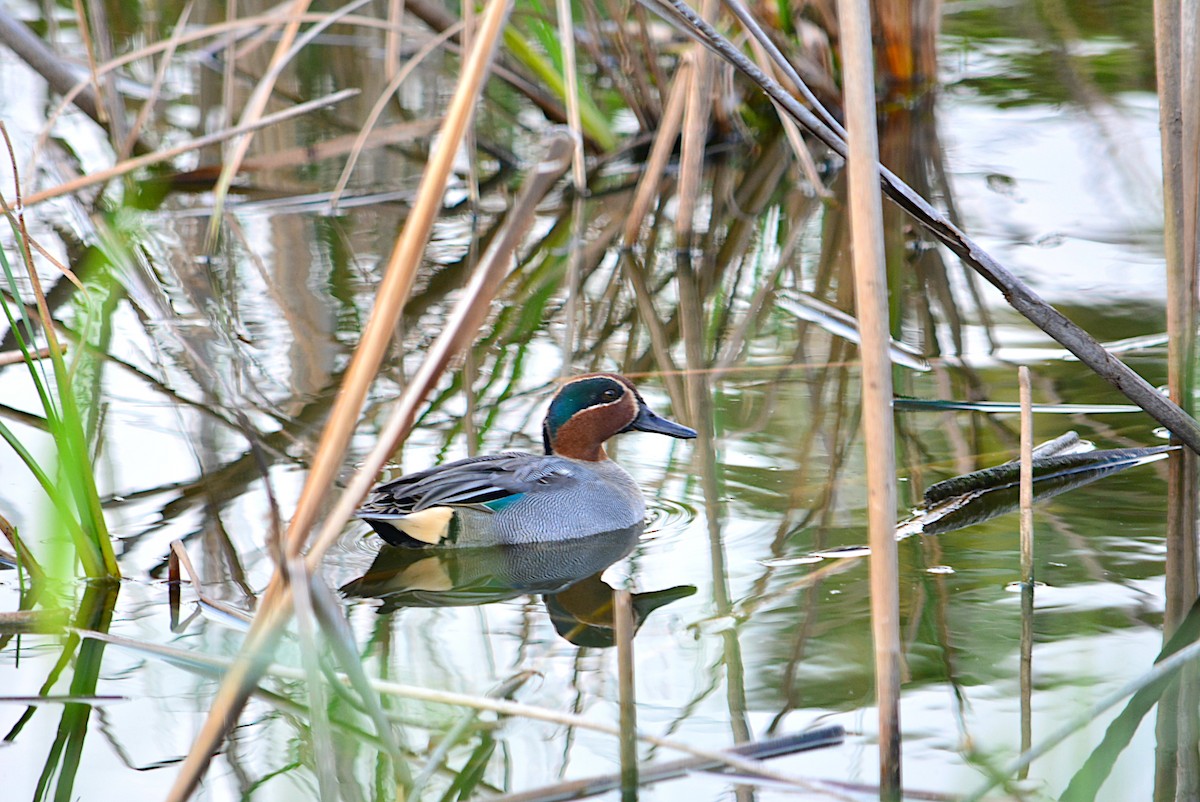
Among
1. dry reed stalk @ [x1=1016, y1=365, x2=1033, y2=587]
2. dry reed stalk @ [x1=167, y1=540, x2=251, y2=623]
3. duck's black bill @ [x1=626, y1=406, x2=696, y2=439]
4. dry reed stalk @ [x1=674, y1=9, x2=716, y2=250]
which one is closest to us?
dry reed stalk @ [x1=1016, y1=365, x2=1033, y2=587]

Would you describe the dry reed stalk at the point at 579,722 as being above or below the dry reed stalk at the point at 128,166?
below

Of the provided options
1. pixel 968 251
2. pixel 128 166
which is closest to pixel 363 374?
pixel 968 251

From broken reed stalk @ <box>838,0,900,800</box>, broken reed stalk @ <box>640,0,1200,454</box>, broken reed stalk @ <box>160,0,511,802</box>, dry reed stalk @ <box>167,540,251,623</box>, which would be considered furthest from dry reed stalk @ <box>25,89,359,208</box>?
broken reed stalk @ <box>838,0,900,800</box>

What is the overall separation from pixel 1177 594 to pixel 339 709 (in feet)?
6.45

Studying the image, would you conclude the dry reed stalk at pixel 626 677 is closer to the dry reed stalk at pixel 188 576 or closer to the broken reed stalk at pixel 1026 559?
the broken reed stalk at pixel 1026 559

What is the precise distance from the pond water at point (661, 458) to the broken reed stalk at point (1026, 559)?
27 millimetres

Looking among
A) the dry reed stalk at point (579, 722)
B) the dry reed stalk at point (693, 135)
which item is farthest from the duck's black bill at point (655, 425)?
the dry reed stalk at point (693, 135)

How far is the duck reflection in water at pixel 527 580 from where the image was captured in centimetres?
365

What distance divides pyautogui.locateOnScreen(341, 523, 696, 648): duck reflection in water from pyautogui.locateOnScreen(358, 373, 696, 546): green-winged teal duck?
0.04 m

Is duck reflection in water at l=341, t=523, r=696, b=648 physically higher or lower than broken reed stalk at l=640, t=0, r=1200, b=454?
lower

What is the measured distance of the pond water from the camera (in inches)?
116

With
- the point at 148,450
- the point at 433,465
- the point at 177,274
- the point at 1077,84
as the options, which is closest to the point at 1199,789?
the point at 433,465

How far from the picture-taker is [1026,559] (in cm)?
343

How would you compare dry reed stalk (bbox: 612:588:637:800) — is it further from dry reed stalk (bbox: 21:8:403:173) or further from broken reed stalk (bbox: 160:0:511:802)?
dry reed stalk (bbox: 21:8:403:173)
